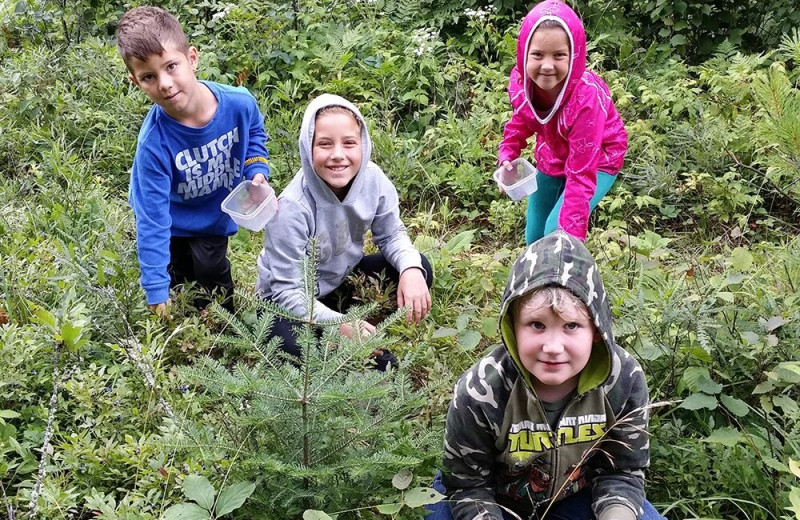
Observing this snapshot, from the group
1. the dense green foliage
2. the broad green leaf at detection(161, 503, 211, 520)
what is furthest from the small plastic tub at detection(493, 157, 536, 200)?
the broad green leaf at detection(161, 503, 211, 520)

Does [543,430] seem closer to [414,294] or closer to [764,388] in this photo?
[764,388]

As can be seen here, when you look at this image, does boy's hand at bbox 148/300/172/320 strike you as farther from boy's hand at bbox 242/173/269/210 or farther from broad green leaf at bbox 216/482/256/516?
broad green leaf at bbox 216/482/256/516

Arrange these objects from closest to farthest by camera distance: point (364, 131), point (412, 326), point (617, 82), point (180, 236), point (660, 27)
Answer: point (364, 131), point (412, 326), point (180, 236), point (617, 82), point (660, 27)

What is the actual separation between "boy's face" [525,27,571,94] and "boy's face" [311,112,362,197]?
0.85 metres

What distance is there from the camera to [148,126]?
316 centimetres

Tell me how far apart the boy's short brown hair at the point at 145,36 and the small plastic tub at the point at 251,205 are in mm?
634

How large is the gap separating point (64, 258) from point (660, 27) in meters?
4.53

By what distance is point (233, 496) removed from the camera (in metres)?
1.89

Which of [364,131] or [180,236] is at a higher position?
[364,131]

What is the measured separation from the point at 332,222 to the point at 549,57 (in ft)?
3.77

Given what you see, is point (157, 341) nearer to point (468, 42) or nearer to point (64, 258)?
point (64, 258)

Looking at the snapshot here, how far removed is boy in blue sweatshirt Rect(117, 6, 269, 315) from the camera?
304 cm

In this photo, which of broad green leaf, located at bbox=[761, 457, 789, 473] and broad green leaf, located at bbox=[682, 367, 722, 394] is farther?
broad green leaf, located at bbox=[682, 367, 722, 394]

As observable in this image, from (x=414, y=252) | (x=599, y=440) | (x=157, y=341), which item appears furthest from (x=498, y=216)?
(x=599, y=440)
